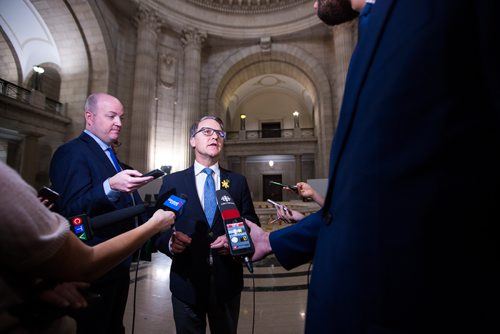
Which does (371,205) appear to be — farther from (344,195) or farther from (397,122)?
(397,122)

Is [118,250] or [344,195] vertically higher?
[344,195]

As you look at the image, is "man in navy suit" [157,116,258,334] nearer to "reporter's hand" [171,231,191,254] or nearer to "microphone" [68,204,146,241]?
"reporter's hand" [171,231,191,254]

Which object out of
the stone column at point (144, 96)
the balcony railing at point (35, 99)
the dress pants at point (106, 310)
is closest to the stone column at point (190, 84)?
the stone column at point (144, 96)

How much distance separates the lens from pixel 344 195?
69 cm

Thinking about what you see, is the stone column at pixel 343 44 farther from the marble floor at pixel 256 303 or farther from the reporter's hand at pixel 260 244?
the reporter's hand at pixel 260 244

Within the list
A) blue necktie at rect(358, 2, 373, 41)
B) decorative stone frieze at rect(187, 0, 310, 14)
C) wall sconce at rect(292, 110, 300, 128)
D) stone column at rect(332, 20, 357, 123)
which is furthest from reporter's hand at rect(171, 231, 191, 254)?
wall sconce at rect(292, 110, 300, 128)

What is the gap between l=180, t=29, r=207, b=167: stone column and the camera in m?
12.5

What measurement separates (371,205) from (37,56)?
19.0 m

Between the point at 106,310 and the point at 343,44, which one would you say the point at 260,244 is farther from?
the point at 343,44

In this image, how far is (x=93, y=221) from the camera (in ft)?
4.16

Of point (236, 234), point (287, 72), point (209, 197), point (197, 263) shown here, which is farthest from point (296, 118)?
point (236, 234)

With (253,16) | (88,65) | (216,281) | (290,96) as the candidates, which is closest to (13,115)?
(88,65)

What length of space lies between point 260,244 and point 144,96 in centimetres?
1208

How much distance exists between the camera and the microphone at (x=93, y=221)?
46.4 inches
